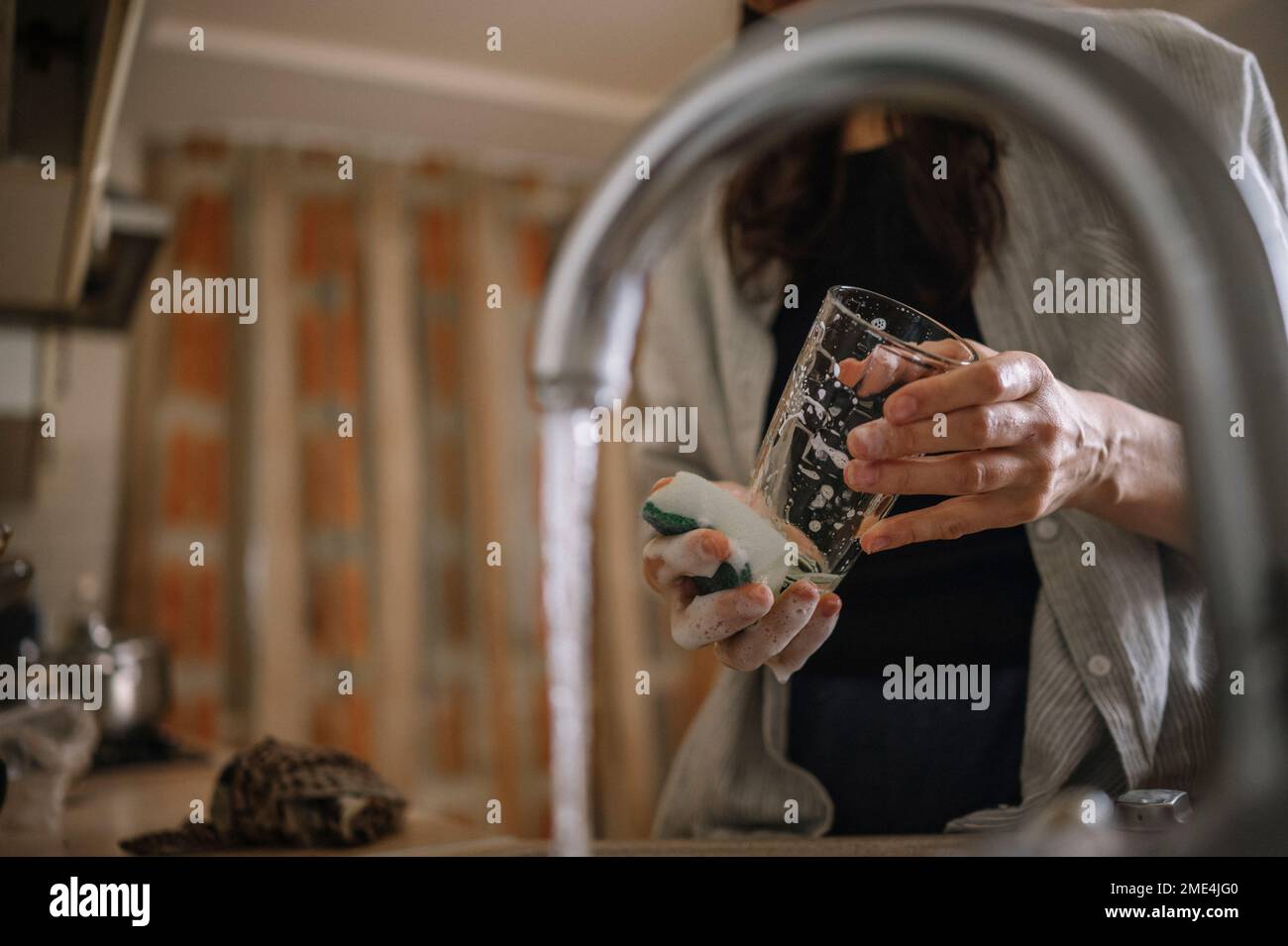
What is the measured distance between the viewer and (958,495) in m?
0.38

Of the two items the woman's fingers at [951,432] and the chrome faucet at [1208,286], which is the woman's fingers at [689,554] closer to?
the woman's fingers at [951,432]

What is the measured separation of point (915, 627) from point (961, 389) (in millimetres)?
246

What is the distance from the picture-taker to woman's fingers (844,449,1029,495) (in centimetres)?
35

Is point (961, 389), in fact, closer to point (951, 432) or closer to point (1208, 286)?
point (951, 432)

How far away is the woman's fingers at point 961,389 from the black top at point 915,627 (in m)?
0.16

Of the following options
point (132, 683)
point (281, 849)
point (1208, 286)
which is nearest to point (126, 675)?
point (132, 683)

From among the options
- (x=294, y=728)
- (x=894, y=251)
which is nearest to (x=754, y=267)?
(x=894, y=251)

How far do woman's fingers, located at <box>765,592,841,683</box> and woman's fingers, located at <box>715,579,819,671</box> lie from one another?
0.01 m

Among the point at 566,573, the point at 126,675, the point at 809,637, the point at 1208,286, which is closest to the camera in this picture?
the point at 1208,286

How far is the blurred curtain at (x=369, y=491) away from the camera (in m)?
2.14

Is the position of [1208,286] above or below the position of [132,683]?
above

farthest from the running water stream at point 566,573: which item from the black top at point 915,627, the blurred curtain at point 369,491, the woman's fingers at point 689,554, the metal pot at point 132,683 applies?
the blurred curtain at point 369,491

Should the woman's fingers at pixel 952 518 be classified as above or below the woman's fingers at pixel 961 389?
below
